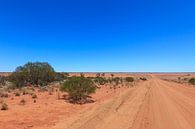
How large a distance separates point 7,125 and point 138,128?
6.61 metres

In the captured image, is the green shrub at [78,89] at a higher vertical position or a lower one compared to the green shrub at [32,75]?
lower

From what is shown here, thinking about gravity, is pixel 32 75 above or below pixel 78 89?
above

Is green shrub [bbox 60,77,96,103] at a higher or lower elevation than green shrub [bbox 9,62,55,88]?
lower

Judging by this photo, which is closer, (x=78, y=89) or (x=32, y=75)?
(x=78, y=89)

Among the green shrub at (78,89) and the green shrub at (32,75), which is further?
the green shrub at (32,75)

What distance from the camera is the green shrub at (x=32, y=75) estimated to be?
50.3 m

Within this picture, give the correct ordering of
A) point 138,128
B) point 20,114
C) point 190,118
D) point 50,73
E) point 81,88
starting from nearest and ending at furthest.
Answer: point 138,128 < point 190,118 < point 20,114 < point 81,88 < point 50,73

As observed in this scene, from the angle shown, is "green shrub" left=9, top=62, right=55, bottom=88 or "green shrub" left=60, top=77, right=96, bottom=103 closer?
"green shrub" left=60, top=77, right=96, bottom=103

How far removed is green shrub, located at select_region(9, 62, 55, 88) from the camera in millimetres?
50281

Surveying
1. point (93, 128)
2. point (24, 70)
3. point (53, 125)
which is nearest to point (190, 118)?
point (93, 128)

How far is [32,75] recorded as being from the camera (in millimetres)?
51594

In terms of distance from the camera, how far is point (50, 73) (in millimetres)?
54906

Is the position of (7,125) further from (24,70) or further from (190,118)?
(24,70)

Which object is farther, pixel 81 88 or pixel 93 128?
pixel 81 88
